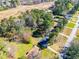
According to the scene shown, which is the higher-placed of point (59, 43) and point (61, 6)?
point (61, 6)

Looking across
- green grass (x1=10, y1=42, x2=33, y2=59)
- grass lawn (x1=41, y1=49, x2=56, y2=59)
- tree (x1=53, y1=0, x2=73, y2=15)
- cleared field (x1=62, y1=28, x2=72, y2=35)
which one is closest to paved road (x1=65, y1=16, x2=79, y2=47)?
cleared field (x1=62, y1=28, x2=72, y2=35)

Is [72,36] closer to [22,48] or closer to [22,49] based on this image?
[22,48]

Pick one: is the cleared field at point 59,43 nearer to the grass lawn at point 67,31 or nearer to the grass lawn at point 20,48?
the grass lawn at point 67,31

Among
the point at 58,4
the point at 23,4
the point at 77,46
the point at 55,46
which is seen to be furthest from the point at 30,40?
the point at 23,4

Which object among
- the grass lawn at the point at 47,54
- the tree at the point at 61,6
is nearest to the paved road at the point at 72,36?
the grass lawn at the point at 47,54

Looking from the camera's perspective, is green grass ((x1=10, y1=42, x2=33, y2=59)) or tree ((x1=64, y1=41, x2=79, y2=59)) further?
green grass ((x1=10, y1=42, x2=33, y2=59))

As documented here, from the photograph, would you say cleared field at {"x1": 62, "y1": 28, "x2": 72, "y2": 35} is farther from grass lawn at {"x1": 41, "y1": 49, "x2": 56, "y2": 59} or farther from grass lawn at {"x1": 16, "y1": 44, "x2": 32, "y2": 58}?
grass lawn at {"x1": 41, "y1": 49, "x2": 56, "y2": 59}

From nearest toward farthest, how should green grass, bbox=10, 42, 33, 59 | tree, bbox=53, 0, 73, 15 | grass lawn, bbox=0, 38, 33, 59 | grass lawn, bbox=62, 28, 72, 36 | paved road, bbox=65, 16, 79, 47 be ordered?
grass lawn, bbox=0, 38, 33, 59, green grass, bbox=10, 42, 33, 59, paved road, bbox=65, 16, 79, 47, grass lawn, bbox=62, 28, 72, 36, tree, bbox=53, 0, 73, 15

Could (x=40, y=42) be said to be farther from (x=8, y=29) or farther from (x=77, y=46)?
(x=77, y=46)

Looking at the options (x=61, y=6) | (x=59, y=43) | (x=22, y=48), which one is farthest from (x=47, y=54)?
(x=61, y=6)
